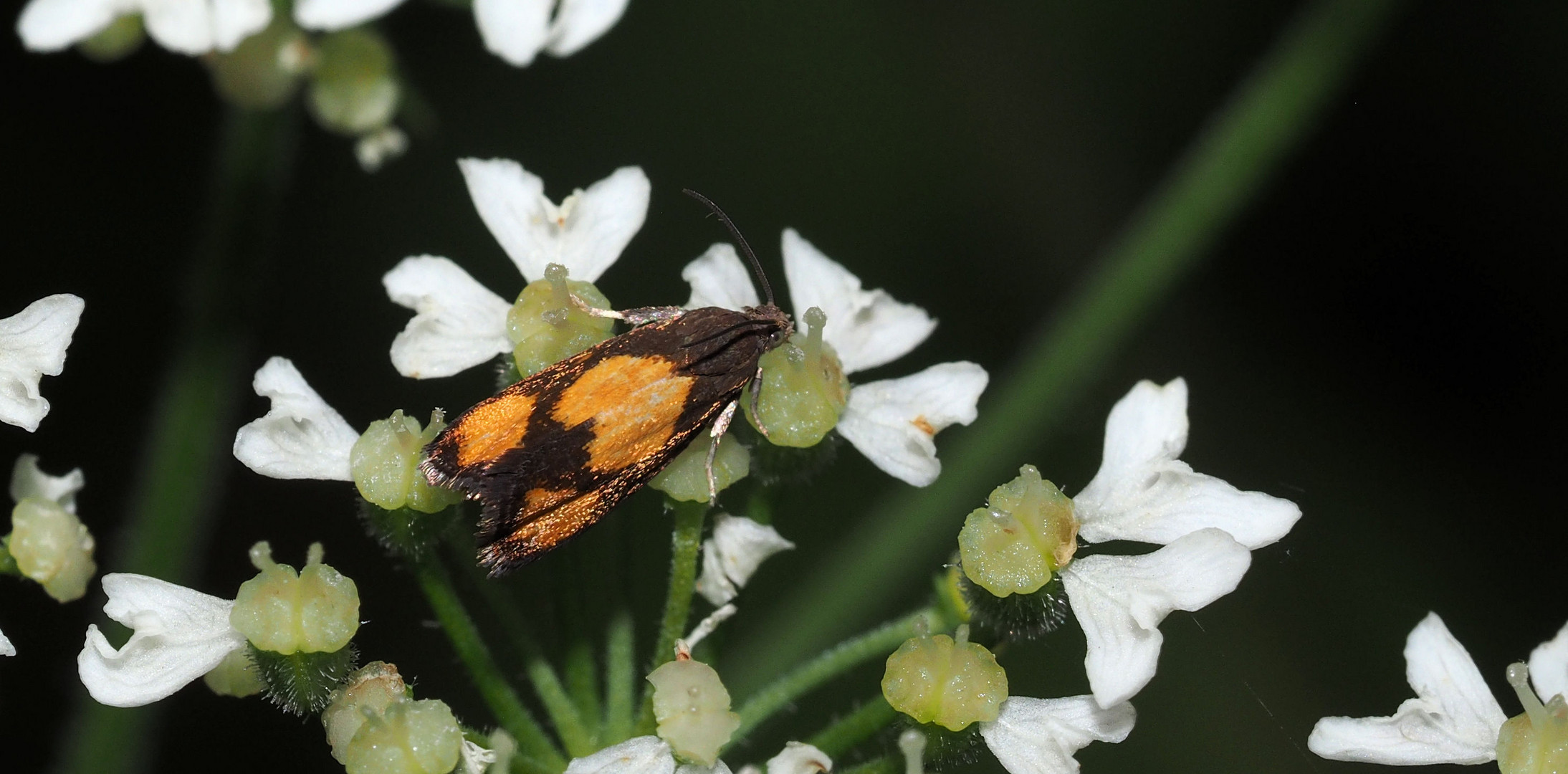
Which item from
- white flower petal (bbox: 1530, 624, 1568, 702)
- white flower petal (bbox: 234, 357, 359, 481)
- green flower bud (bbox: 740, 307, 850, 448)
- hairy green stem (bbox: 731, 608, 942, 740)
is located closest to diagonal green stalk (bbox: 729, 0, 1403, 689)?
hairy green stem (bbox: 731, 608, 942, 740)

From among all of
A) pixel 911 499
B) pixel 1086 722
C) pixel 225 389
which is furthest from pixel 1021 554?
pixel 225 389

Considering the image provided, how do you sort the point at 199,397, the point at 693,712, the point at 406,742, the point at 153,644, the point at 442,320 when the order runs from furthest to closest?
the point at 199,397 < the point at 442,320 < the point at 153,644 < the point at 693,712 < the point at 406,742

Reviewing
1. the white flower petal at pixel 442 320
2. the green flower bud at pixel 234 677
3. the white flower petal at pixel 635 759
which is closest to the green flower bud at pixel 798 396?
the white flower petal at pixel 442 320

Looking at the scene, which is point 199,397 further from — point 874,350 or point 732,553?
point 874,350

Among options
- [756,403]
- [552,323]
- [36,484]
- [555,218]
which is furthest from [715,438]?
[36,484]

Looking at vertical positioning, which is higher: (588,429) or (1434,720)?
(1434,720)

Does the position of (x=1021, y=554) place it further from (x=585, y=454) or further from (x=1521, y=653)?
(x=1521, y=653)

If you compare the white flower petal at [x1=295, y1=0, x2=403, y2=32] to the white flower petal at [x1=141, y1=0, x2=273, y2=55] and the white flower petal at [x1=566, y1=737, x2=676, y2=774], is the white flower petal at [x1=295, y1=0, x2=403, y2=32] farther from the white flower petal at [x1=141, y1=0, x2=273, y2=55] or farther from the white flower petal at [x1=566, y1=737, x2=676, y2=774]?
the white flower petal at [x1=566, y1=737, x2=676, y2=774]
